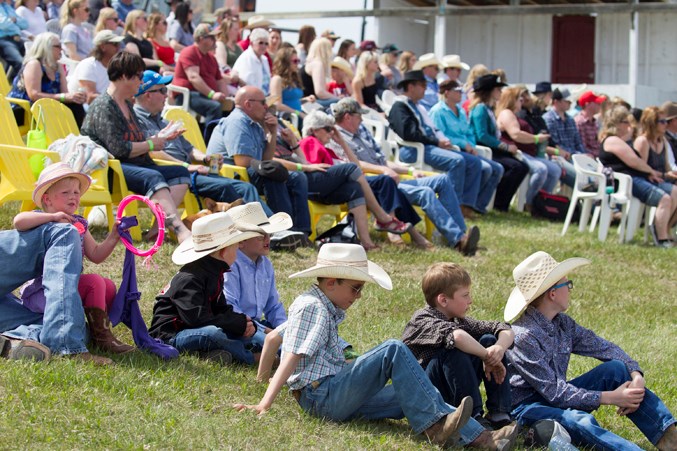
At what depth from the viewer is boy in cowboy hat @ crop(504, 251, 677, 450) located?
5.34 m

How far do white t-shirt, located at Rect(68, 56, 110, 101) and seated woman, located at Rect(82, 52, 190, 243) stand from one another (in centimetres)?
194

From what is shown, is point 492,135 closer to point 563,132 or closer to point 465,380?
point 563,132

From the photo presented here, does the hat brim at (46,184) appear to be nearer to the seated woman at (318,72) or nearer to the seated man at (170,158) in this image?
the seated man at (170,158)

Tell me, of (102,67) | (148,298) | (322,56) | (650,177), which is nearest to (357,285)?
(148,298)

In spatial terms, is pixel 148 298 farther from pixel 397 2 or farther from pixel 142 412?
pixel 397 2

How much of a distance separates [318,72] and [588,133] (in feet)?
14.5

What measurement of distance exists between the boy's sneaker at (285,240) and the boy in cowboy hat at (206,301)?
3155mm

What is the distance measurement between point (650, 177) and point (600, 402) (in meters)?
7.90

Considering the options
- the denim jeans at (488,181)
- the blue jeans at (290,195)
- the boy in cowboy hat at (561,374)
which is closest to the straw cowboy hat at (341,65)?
the denim jeans at (488,181)

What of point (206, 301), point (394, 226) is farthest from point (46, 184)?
point (394, 226)

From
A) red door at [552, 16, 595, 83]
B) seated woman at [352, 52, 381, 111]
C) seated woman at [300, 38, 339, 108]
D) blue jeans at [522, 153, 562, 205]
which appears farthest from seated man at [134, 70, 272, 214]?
red door at [552, 16, 595, 83]

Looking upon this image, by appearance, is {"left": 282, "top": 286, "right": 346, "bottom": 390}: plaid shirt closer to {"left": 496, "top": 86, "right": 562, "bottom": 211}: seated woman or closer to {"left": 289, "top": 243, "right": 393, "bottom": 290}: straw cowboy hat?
{"left": 289, "top": 243, "right": 393, "bottom": 290}: straw cowboy hat

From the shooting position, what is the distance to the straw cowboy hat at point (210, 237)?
227 inches

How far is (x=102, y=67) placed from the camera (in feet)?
35.4
